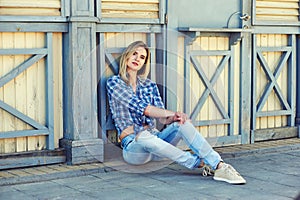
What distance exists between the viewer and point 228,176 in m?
5.97

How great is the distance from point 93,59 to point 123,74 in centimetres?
33

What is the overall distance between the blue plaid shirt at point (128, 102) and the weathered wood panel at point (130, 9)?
2.20ft

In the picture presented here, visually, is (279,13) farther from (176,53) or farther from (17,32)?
(17,32)

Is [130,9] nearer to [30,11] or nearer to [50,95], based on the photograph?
[30,11]

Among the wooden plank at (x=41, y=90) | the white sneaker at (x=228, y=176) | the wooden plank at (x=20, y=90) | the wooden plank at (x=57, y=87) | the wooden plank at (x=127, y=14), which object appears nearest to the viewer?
the white sneaker at (x=228, y=176)

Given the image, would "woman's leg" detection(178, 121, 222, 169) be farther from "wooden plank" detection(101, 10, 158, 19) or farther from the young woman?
"wooden plank" detection(101, 10, 158, 19)

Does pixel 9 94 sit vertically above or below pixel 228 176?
above

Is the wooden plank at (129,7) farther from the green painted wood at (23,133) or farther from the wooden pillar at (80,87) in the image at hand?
the green painted wood at (23,133)

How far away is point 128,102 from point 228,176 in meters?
1.19

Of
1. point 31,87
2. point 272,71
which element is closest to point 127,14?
point 31,87

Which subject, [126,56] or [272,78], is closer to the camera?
[126,56]

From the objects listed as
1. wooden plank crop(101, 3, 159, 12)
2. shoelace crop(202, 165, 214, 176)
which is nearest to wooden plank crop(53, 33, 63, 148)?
wooden plank crop(101, 3, 159, 12)

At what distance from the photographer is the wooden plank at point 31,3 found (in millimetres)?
6132

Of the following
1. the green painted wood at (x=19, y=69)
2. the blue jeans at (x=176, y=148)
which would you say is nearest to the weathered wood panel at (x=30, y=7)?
the green painted wood at (x=19, y=69)
